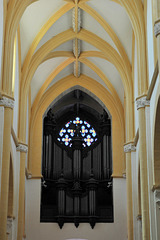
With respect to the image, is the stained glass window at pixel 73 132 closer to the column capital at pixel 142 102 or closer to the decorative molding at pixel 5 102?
the column capital at pixel 142 102

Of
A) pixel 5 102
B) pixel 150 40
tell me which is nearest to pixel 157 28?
pixel 150 40

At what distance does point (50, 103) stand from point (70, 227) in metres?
6.00

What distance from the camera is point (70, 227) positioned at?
2462 cm

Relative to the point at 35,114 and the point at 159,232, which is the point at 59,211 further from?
the point at 159,232

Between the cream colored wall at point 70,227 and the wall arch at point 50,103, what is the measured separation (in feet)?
3.19

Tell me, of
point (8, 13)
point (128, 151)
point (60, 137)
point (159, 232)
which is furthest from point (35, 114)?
point (159, 232)

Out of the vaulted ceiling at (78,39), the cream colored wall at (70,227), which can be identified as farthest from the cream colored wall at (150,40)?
the cream colored wall at (70,227)

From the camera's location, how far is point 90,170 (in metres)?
26.2

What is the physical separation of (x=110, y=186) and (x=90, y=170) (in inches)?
52.4

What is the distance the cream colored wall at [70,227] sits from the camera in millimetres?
24328

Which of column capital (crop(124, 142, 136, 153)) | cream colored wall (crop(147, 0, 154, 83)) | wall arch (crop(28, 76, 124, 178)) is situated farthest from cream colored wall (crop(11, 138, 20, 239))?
cream colored wall (crop(147, 0, 154, 83))

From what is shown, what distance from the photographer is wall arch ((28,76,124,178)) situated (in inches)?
997

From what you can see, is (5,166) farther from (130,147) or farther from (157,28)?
(157,28)

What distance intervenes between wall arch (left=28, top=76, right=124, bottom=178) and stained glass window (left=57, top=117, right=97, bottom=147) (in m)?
1.79
